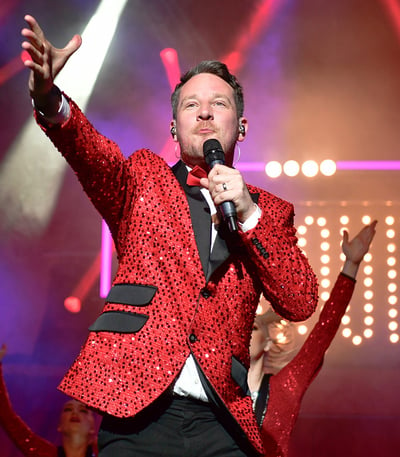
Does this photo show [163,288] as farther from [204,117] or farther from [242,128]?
[242,128]

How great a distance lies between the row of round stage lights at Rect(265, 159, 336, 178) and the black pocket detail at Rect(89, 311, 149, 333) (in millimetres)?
3665

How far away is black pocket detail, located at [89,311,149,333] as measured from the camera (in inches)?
55.9

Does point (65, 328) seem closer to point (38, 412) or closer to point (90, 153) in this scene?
point (38, 412)

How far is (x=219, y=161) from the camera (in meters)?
1.54

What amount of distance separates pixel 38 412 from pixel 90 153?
3740 millimetres

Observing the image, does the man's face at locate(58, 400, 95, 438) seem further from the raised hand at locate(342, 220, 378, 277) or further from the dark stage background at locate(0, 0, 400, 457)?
the raised hand at locate(342, 220, 378, 277)

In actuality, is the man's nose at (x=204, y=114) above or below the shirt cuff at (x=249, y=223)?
above

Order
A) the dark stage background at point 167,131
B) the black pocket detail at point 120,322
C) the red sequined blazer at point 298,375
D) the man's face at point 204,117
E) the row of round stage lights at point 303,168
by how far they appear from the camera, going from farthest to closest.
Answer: the row of round stage lights at point 303,168 → the dark stage background at point 167,131 → the red sequined blazer at point 298,375 → the man's face at point 204,117 → the black pocket detail at point 120,322

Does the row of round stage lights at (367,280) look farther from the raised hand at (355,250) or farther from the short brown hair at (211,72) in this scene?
the short brown hair at (211,72)

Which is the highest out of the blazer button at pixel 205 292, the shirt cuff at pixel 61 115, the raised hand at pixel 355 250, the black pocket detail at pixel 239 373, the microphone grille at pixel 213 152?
the raised hand at pixel 355 250

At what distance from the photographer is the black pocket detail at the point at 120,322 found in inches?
55.9

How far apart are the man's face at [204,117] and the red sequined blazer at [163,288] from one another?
11cm

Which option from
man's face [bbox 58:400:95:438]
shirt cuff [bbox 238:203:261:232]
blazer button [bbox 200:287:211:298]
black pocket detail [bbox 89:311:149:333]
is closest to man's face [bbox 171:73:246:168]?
shirt cuff [bbox 238:203:261:232]

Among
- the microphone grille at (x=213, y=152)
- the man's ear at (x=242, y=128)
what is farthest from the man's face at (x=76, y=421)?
the microphone grille at (x=213, y=152)
